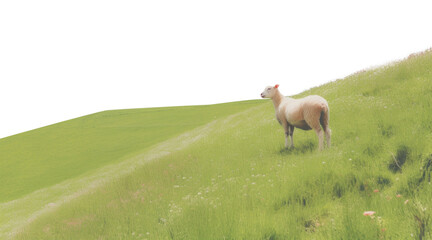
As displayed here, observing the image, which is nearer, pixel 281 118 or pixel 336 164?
pixel 336 164

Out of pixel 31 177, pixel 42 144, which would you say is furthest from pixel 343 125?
pixel 42 144

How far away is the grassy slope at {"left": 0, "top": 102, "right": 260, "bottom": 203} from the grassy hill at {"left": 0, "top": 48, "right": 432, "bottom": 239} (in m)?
19.8

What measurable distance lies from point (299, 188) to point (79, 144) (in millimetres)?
37844

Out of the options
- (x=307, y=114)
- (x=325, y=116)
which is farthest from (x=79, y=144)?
(x=325, y=116)

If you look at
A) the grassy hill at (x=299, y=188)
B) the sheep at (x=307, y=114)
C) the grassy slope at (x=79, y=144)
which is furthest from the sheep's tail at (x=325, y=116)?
the grassy slope at (x=79, y=144)

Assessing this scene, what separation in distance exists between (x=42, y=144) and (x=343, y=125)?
1666 inches

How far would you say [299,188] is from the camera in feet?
21.2

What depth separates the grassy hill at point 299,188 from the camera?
489cm

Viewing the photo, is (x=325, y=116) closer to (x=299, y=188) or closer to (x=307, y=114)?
(x=307, y=114)

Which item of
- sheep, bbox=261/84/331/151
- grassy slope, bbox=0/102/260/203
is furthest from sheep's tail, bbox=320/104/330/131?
grassy slope, bbox=0/102/260/203

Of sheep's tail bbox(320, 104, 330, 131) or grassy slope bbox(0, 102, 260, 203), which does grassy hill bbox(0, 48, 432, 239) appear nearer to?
sheep's tail bbox(320, 104, 330, 131)

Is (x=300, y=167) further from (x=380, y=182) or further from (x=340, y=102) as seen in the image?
(x=340, y=102)

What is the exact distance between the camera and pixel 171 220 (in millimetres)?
6543

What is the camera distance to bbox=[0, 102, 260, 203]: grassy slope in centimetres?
2986
